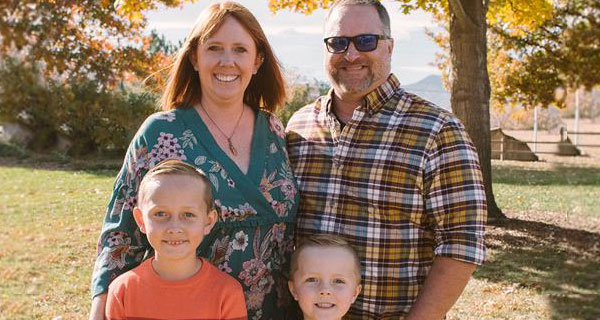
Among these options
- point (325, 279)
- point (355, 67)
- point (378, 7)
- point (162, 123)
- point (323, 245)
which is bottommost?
point (325, 279)

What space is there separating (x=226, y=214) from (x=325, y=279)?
48 centimetres

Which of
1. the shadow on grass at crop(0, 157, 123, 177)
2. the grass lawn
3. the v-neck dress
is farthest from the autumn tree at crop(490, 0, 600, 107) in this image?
the shadow on grass at crop(0, 157, 123, 177)

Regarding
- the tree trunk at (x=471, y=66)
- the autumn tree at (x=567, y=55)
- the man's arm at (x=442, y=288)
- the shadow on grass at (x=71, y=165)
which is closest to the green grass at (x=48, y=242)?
the shadow on grass at (x=71, y=165)

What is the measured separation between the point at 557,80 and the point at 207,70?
147cm

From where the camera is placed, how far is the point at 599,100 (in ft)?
6.31

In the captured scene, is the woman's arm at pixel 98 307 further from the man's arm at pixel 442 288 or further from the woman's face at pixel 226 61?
Result: the man's arm at pixel 442 288

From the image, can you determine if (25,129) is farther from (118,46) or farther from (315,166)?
(315,166)

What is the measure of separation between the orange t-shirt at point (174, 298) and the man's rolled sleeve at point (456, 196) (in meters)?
0.85

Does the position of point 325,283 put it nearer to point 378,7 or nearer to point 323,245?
point 323,245

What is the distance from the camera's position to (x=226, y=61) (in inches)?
116

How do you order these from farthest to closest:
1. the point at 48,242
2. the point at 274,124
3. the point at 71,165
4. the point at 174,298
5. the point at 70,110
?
the point at 70,110, the point at 71,165, the point at 48,242, the point at 274,124, the point at 174,298

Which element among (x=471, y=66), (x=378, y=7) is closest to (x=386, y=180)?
(x=378, y=7)

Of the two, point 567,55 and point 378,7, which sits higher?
point 378,7

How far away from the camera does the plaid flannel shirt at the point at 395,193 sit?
2.74m
